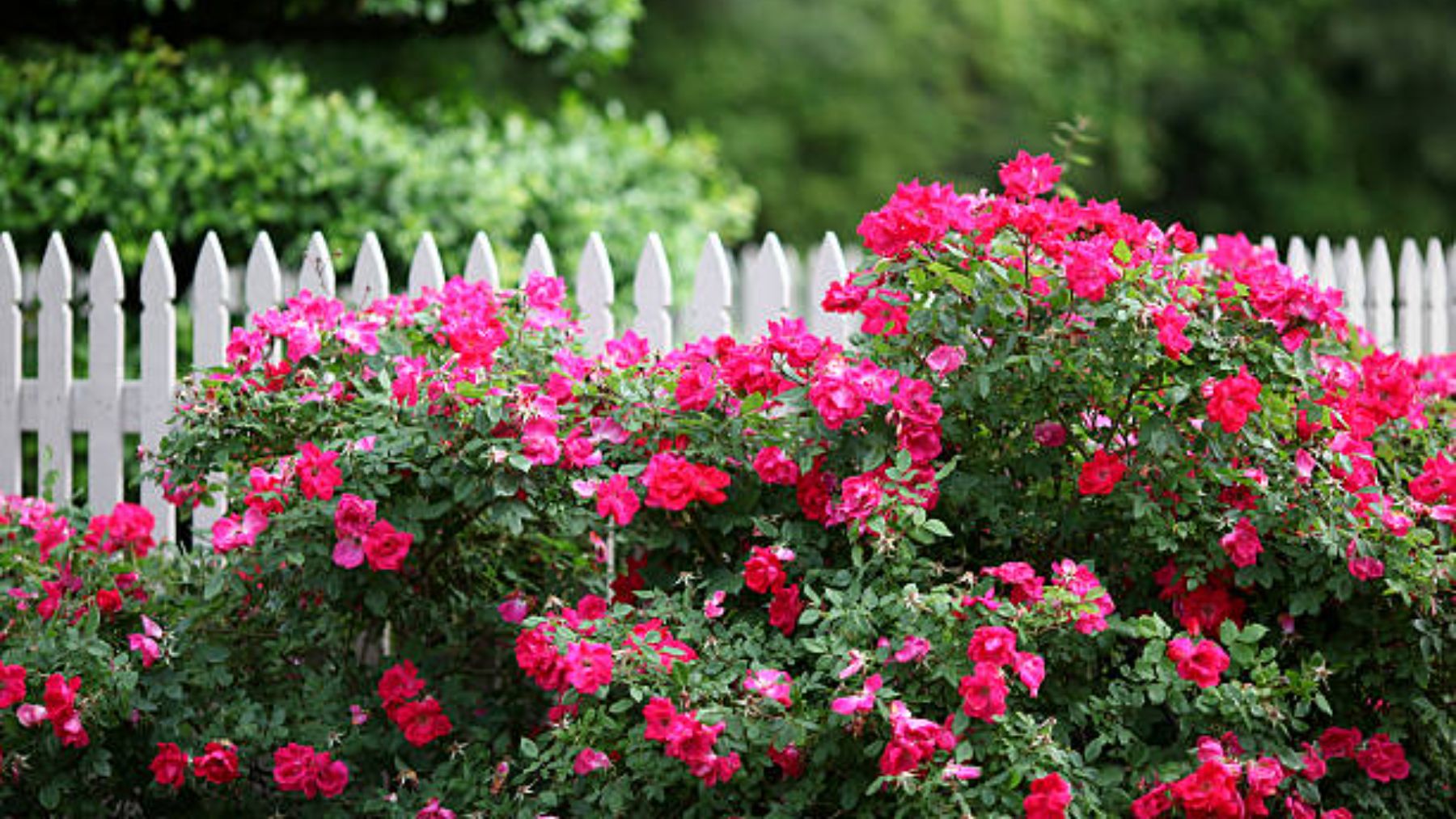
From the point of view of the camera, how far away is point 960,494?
3.04m

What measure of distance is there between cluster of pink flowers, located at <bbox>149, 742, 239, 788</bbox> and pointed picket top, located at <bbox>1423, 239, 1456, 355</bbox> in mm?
4672

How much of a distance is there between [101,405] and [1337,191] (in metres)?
12.3

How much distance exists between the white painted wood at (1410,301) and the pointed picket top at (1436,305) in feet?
0.14

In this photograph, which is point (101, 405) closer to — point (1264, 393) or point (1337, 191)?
point (1264, 393)

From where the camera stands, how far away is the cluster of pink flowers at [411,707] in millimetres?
3293

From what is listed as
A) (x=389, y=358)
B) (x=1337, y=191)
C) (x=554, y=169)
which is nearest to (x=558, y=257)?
(x=554, y=169)

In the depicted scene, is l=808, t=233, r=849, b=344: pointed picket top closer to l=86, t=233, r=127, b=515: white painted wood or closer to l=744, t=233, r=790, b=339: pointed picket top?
l=744, t=233, r=790, b=339: pointed picket top

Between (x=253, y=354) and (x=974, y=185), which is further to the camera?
(x=974, y=185)

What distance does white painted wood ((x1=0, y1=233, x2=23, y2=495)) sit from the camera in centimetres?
471

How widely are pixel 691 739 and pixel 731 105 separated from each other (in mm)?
11621

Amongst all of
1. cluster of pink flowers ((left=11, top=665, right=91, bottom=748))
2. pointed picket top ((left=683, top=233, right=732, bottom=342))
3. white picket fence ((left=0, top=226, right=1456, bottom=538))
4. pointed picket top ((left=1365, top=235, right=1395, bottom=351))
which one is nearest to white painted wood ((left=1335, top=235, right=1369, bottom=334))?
pointed picket top ((left=1365, top=235, right=1395, bottom=351))

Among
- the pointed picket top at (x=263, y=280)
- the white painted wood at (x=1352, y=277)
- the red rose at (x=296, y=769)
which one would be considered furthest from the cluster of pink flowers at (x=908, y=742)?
the white painted wood at (x=1352, y=277)

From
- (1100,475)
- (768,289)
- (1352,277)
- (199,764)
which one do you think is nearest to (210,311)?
(768,289)

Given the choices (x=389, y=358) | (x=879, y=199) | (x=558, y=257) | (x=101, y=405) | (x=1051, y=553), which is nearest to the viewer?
(x=1051, y=553)
